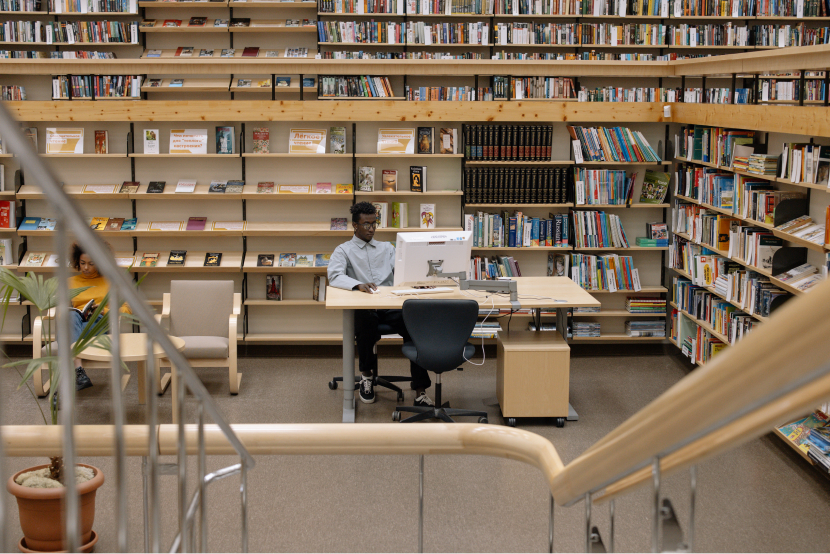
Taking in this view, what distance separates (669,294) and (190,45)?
5.29 metres

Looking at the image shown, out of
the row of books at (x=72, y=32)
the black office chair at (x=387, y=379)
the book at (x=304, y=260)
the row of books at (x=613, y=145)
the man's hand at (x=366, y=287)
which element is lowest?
the black office chair at (x=387, y=379)

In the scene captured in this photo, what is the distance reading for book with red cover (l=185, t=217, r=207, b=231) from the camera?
246 inches

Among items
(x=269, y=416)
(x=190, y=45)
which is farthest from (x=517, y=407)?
(x=190, y=45)

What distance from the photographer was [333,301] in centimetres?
480

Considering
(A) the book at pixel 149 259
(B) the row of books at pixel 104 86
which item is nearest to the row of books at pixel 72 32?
(B) the row of books at pixel 104 86

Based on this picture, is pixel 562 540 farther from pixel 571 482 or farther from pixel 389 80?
pixel 389 80

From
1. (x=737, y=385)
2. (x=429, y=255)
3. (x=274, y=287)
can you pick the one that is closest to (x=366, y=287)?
(x=429, y=255)

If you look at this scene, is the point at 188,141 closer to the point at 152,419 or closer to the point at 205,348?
the point at 205,348

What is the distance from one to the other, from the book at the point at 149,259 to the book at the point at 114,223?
0.29 metres

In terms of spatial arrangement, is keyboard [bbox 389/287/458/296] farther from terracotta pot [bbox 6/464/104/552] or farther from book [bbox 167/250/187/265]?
terracotta pot [bbox 6/464/104/552]

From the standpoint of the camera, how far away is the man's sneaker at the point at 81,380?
5410 mm

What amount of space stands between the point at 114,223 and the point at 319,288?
1.66m

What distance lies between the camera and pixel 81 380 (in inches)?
216

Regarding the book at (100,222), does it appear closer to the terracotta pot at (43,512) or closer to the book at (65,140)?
the book at (65,140)
